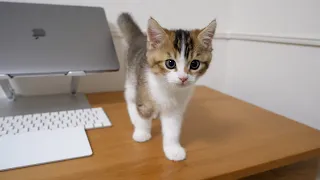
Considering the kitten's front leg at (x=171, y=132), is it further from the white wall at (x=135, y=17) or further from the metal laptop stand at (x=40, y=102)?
the white wall at (x=135, y=17)

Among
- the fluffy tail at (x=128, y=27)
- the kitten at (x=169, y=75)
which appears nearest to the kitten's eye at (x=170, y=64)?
the kitten at (x=169, y=75)

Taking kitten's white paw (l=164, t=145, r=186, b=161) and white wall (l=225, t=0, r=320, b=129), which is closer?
kitten's white paw (l=164, t=145, r=186, b=161)

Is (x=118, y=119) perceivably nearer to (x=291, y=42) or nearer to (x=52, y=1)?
(x=52, y=1)

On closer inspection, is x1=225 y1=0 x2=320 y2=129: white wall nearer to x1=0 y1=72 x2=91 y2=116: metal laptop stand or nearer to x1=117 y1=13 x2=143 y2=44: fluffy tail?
x1=117 y1=13 x2=143 y2=44: fluffy tail

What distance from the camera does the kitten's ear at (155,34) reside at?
22.5 inches

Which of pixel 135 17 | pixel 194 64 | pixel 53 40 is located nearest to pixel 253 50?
pixel 135 17

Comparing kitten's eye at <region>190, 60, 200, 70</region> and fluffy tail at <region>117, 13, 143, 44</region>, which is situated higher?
kitten's eye at <region>190, 60, 200, 70</region>

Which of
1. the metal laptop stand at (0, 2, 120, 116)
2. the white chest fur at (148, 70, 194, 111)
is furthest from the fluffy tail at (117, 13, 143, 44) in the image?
the white chest fur at (148, 70, 194, 111)

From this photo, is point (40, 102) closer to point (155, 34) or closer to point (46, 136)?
point (46, 136)

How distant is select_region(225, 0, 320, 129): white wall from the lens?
2.86 ft

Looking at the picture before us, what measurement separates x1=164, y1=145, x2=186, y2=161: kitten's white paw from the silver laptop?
372mm

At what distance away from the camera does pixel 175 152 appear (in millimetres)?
581

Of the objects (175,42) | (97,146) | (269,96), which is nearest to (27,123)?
(97,146)

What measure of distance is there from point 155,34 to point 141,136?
0.91ft
